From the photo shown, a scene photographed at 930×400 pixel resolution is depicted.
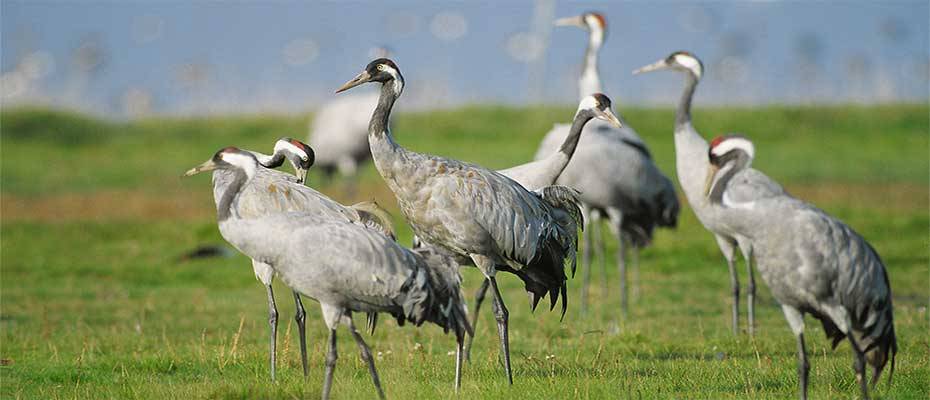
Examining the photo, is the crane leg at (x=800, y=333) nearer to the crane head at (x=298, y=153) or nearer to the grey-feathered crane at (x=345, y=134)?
the crane head at (x=298, y=153)

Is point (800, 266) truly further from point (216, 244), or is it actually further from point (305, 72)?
point (305, 72)

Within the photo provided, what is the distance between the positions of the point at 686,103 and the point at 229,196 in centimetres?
509

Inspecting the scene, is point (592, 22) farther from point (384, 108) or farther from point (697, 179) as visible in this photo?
point (384, 108)

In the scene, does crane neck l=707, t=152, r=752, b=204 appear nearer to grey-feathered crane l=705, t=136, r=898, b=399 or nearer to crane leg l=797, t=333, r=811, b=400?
grey-feathered crane l=705, t=136, r=898, b=399

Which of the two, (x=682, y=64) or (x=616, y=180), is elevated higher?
(x=682, y=64)

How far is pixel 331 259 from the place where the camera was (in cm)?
622

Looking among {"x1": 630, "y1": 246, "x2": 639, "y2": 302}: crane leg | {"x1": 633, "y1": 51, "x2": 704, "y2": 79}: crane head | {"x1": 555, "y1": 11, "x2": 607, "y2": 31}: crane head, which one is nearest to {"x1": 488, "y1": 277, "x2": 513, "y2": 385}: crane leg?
{"x1": 633, "y1": 51, "x2": 704, "y2": 79}: crane head

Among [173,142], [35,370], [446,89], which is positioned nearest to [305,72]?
[446,89]

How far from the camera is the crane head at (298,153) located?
25.0ft

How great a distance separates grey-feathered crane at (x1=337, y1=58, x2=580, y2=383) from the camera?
7316mm

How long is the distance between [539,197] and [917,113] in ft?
87.6

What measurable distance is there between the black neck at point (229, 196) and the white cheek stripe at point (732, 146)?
8.41ft

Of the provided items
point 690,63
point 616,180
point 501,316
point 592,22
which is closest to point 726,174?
point 501,316

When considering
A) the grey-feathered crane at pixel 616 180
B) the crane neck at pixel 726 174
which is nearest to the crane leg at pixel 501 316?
the crane neck at pixel 726 174
